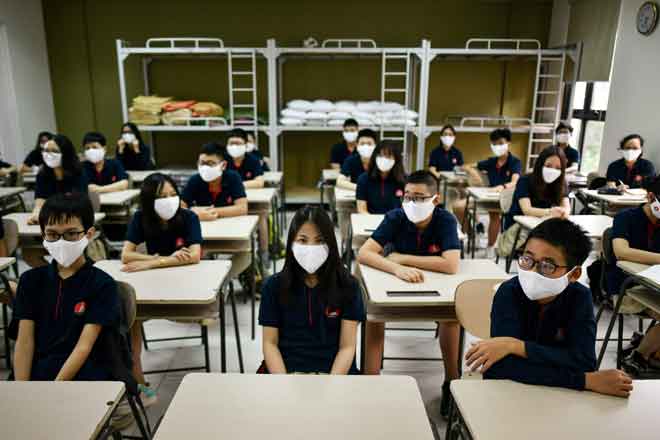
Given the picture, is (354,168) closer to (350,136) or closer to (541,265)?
(350,136)

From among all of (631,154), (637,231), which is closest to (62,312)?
(637,231)

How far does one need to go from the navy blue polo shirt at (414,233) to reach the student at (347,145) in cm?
327

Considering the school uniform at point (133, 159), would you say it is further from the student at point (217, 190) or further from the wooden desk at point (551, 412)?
the wooden desk at point (551, 412)

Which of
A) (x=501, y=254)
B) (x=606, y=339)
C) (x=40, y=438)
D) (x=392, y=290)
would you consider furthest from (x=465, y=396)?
(x=501, y=254)

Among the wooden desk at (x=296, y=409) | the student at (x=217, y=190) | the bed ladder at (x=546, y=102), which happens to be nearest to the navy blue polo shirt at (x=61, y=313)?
the wooden desk at (x=296, y=409)

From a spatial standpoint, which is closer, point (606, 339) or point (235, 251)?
point (606, 339)

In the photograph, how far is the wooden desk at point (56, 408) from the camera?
4.05 feet

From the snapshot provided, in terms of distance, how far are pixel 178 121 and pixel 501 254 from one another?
4.45 m

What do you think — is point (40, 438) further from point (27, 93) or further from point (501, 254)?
point (27, 93)

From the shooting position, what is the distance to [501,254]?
3979mm

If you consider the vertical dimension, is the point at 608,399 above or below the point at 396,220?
below

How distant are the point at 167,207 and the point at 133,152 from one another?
3741mm

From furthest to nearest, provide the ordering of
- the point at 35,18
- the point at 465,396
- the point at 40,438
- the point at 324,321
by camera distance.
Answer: the point at 35,18, the point at 324,321, the point at 465,396, the point at 40,438

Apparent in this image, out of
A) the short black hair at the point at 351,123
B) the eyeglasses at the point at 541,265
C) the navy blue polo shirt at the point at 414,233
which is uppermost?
the short black hair at the point at 351,123
